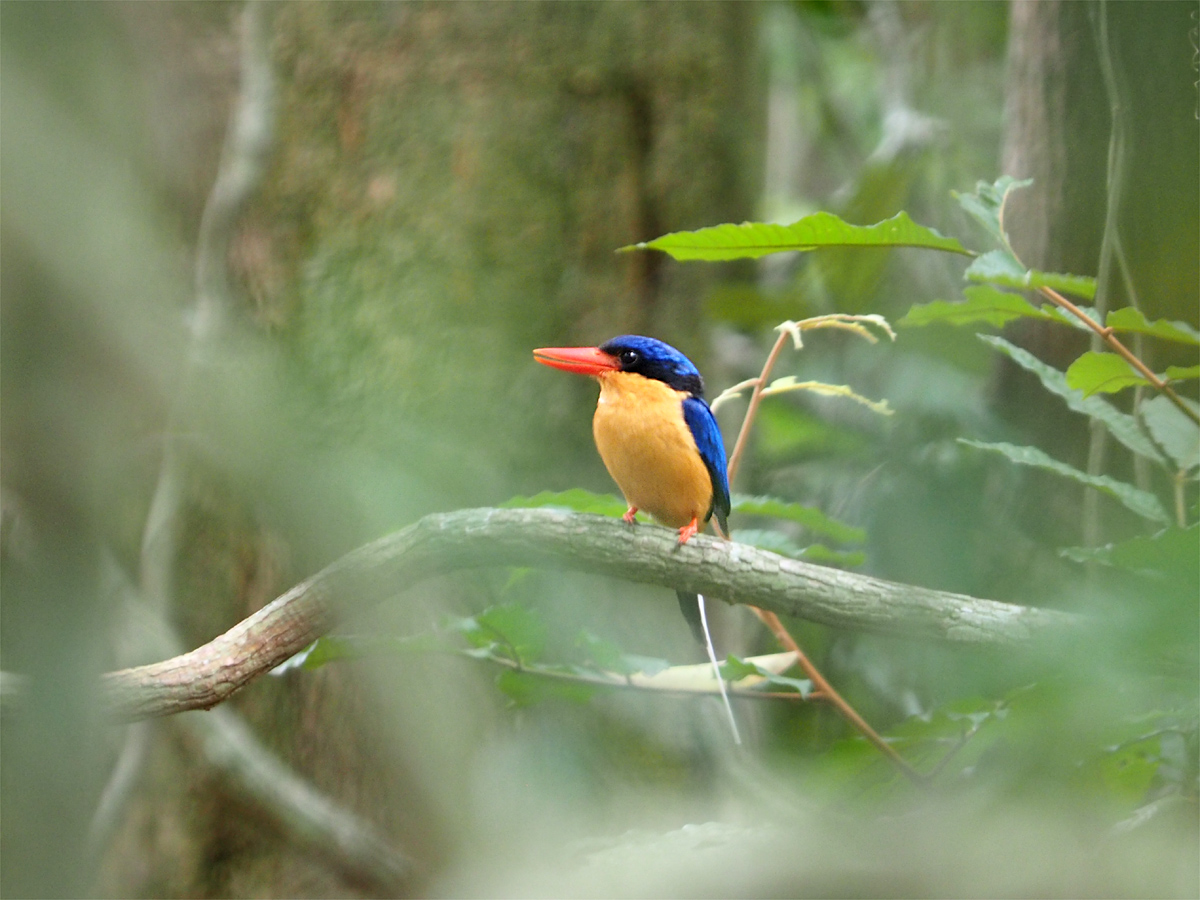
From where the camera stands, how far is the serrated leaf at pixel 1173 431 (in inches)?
80.9

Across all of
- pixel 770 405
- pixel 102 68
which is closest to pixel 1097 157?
pixel 770 405

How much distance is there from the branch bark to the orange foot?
0.05 feet

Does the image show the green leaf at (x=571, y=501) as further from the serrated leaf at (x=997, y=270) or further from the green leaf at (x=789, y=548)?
the serrated leaf at (x=997, y=270)

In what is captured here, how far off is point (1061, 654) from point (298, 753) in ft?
7.85

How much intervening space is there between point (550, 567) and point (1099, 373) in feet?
Result: 3.39

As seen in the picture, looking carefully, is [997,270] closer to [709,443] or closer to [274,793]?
[709,443]

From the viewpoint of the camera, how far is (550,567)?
180 cm

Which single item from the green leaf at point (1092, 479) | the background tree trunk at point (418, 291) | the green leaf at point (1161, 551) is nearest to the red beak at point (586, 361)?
the background tree trunk at point (418, 291)

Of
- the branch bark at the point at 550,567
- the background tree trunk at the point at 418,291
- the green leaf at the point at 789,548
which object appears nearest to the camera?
the branch bark at the point at 550,567

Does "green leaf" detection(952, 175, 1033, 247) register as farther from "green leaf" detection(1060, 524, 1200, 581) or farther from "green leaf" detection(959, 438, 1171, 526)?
"green leaf" detection(1060, 524, 1200, 581)

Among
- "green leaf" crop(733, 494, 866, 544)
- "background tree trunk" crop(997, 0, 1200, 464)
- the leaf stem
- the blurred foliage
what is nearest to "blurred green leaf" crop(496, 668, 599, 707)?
the blurred foliage

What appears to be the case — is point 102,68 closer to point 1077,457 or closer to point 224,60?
point 224,60

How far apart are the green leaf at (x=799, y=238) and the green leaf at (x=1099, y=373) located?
28 cm

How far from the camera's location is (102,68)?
1330 mm
